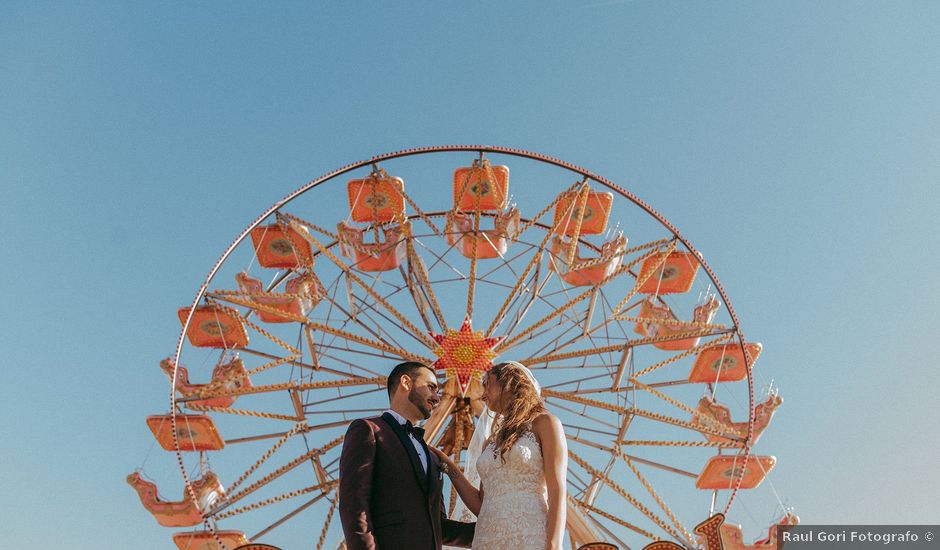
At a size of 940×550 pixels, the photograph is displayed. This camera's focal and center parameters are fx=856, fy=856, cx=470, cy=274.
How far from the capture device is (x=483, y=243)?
13.3 m

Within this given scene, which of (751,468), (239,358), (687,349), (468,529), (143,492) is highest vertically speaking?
(687,349)

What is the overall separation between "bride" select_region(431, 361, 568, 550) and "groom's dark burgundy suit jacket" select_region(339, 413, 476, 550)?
0.30 m

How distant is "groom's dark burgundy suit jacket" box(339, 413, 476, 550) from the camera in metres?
3.30

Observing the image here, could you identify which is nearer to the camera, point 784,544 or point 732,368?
point 784,544

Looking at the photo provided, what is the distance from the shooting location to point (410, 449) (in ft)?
11.7

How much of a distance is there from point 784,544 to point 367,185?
7.55 m

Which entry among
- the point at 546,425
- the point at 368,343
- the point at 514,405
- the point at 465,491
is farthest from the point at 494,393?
the point at 368,343

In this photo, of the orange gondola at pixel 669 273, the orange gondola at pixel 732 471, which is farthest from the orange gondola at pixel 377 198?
the orange gondola at pixel 732 471

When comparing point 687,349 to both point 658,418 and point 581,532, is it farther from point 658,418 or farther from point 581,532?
point 581,532

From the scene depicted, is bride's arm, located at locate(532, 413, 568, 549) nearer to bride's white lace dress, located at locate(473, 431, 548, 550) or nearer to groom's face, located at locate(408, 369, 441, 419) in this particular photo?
bride's white lace dress, located at locate(473, 431, 548, 550)

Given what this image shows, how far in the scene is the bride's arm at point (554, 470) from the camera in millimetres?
3588

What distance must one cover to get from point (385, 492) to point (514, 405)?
72 centimetres

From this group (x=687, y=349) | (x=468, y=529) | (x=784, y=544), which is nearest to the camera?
(x=468, y=529)

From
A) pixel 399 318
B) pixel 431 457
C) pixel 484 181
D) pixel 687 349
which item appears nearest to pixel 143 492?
pixel 399 318
